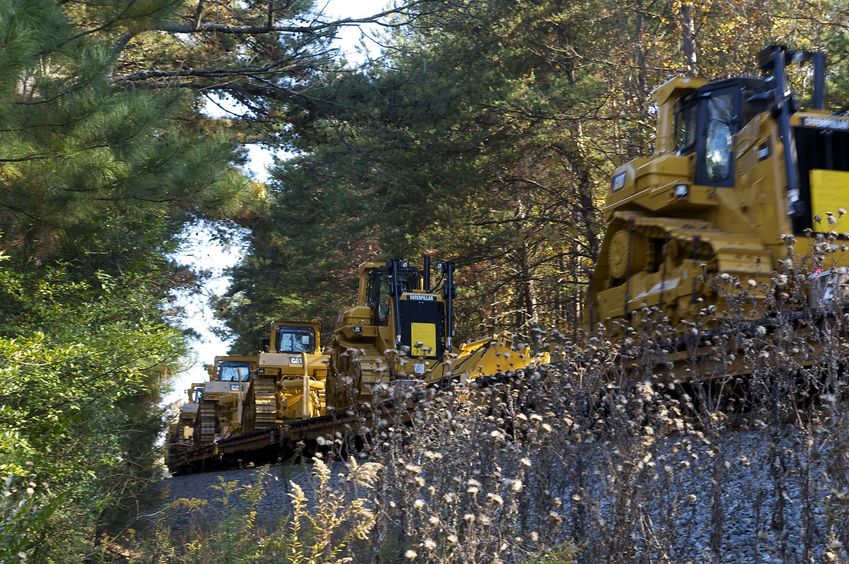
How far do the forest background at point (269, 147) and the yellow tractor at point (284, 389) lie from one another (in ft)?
10.6

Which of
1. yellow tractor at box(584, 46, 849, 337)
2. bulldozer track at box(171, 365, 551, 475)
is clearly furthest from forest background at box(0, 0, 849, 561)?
bulldozer track at box(171, 365, 551, 475)

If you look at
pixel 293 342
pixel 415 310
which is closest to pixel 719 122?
pixel 415 310

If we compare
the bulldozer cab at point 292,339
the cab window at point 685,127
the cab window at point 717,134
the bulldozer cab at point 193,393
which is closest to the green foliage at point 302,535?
the cab window at point 717,134

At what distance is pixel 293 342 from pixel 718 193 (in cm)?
1422

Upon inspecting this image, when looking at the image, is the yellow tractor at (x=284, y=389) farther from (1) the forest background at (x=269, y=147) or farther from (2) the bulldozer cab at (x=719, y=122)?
(2) the bulldozer cab at (x=719, y=122)

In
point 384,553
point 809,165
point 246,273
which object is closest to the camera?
point 384,553

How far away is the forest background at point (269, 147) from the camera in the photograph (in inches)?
325

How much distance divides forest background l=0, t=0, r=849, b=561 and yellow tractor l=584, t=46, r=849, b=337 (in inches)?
59.2

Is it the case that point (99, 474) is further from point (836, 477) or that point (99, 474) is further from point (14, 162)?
point (836, 477)

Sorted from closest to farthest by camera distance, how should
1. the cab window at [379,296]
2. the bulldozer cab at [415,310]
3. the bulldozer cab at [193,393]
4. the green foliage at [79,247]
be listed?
the green foliage at [79,247] → the bulldozer cab at [415,310] → the cab window at [379,296] → the bulldozer cab at [193,393]

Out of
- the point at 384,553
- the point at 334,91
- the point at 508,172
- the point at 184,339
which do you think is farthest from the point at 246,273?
the point at 384,553

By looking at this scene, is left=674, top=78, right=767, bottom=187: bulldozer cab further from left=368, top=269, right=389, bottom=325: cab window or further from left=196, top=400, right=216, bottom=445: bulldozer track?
left=196, top=400, right=216, bottom=445: bulldozer track

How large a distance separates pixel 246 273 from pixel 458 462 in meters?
29.9

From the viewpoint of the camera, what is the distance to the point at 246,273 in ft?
115
